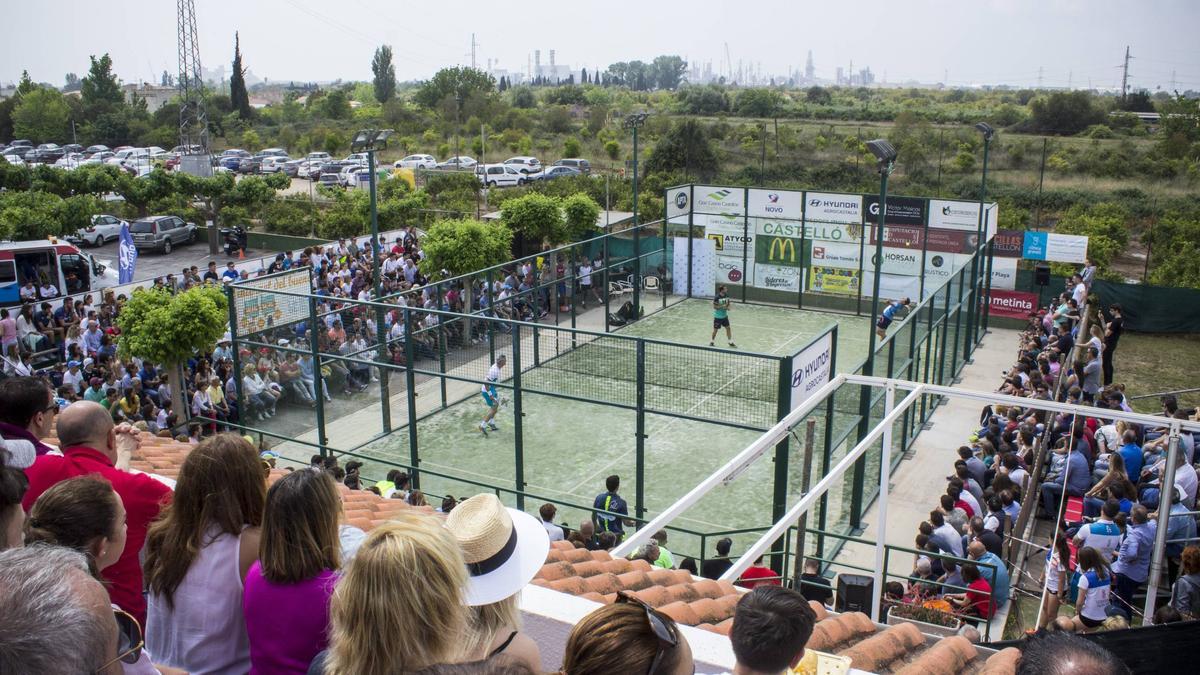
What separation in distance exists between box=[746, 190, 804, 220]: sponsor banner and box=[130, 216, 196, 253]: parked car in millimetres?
21762

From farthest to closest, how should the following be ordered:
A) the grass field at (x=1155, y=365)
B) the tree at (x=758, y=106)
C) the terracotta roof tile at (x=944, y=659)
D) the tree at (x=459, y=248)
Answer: the tree at (x=758, y=106) < the tree at (x=459, y=248) < the grass field at (x=1155, y=365) < the terracotta roof tile at (x=944, y=659)

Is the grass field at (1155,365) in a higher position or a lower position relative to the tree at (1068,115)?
lower

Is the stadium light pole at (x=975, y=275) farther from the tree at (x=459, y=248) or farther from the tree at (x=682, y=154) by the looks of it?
the tree at (x=682, y=154)

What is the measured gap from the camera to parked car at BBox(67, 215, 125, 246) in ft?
118

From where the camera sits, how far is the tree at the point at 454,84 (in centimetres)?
8269

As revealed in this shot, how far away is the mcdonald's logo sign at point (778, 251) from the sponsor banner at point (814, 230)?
6.1 inches

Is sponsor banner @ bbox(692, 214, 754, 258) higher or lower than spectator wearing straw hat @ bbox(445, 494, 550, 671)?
lower

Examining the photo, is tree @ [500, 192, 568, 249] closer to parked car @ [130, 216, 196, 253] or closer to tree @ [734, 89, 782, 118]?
parked car @ [130, 216, 196, 253]

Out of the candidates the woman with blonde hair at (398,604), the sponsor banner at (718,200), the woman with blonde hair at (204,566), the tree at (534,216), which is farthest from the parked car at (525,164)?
the woman with blonde hair at (398,604)

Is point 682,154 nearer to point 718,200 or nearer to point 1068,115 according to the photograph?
Result: point 718,200

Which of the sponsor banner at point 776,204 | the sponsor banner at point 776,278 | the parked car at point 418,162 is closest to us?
the sponsor banner at point 776,204

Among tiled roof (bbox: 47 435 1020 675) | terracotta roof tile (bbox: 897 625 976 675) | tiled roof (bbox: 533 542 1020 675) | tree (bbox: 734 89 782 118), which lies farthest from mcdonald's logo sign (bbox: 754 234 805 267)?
tree (bbox: 734 89 782 118)

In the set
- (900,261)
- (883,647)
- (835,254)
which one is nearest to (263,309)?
(883,647)

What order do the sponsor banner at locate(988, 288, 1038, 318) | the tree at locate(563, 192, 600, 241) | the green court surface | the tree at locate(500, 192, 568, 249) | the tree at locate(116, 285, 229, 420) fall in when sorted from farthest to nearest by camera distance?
the tree at locate(563, 192, 600, 241), the tree at locate(500, 192, 568, 249), the sponsor banner at locate(988, 288, 1038, 318), the tree at locate(116, 285, 229, 420), the green court surface
